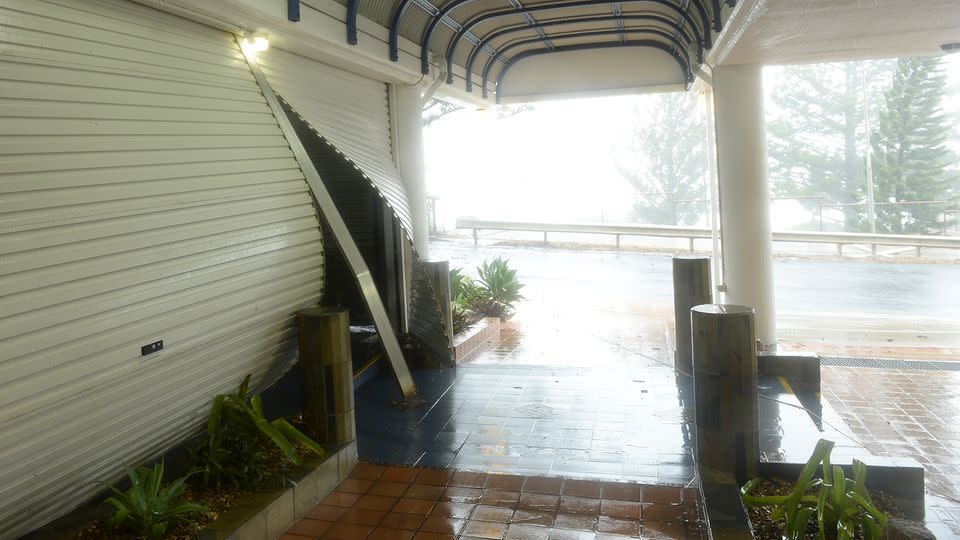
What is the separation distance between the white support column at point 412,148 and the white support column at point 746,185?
12.0 ft

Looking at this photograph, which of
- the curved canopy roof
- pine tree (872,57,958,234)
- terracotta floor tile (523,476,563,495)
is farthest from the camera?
pine tree (872,57,958,234)

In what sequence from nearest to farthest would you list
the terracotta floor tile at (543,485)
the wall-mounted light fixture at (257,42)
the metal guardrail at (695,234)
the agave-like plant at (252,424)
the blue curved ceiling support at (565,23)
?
the agave-like plant at (252,424)
the terracotta floor tile at (543,485)
the wall-mounted light fixture at (257,42)
the blue curved ceiling support at (565,23)
the metal guardrail at (695,234)

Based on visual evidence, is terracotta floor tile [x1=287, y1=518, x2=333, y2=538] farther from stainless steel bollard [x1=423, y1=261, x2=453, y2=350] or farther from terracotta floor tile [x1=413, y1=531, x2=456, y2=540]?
→ stainless steel bollard [x1=423, y1=261, x2=453, y2=350]

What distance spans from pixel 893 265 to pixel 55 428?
19574 mm

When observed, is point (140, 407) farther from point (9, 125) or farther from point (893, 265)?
point (893, 265)

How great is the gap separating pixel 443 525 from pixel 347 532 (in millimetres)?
606

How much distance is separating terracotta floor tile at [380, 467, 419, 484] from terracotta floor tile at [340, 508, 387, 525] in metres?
0.44

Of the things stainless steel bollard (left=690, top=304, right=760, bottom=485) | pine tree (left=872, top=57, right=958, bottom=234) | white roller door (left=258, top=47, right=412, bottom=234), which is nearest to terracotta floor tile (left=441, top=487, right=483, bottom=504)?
stainless steel bollard (left=690, top=304, right=760, bottom=485)

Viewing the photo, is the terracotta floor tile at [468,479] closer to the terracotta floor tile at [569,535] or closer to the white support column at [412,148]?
the terracotta floor tile at [569,535]

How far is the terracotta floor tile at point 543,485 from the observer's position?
15.9ft

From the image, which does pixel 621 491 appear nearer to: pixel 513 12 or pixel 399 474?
pixel 399 474

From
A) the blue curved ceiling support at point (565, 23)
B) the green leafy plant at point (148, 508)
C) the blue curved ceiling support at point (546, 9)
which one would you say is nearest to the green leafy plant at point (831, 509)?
the green leafy plant at point (148, 508)

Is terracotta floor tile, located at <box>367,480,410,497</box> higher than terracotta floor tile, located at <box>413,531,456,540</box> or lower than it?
higher

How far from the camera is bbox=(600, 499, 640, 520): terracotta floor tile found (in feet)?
14.6
